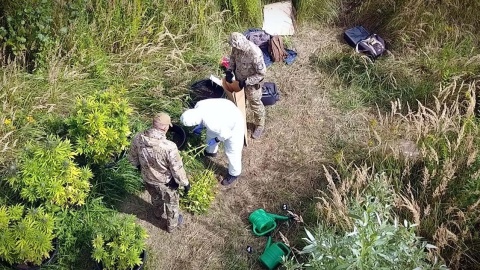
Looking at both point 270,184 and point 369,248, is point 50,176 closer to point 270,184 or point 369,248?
point 270,184

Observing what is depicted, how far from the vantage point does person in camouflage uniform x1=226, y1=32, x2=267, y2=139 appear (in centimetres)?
546

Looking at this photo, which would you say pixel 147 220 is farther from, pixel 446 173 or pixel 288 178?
pixel 446 173

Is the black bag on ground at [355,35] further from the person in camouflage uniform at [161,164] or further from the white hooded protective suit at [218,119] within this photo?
the person in camouflage uniform at [161,164]

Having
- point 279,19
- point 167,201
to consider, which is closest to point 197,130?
point 167,201

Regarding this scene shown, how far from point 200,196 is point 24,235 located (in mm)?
1675

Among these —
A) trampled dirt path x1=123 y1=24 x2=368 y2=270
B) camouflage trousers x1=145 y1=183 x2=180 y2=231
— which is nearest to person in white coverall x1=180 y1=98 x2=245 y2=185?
trampled dirt path x1=123 y1=24 x2=368 y2=270

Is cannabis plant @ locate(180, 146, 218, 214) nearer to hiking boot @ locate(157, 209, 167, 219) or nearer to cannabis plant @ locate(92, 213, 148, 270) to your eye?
hiking boot @ locate(157, 209, 167, 219)

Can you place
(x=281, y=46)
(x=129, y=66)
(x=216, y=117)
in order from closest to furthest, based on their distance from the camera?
(x=216, y=117) → (x=129, y=66) → (x=281, y=46)

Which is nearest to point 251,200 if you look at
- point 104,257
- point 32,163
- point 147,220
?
point 147,220

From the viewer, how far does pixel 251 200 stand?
220 inches

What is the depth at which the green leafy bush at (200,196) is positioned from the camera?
536 cm

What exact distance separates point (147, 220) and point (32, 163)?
4.21ft

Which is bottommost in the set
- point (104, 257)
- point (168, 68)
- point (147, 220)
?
point (147, 220)

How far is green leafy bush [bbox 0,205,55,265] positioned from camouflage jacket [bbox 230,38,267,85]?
2390mm
